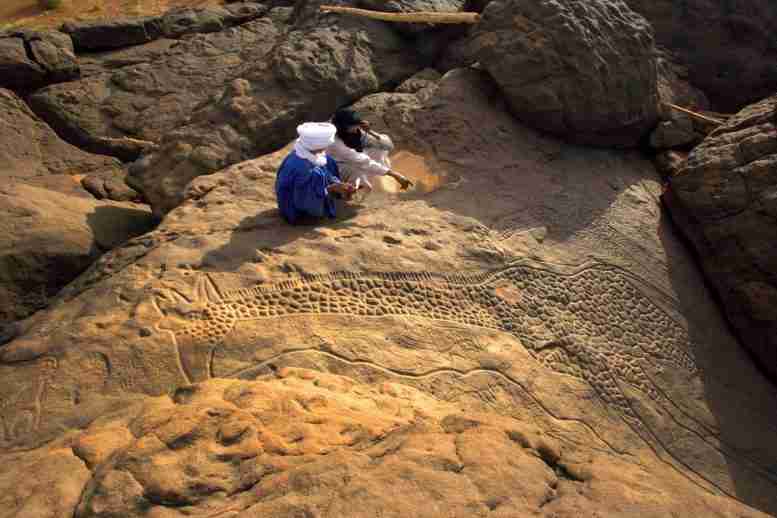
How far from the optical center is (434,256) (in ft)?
12.9

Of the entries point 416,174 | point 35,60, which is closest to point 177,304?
point 416,174

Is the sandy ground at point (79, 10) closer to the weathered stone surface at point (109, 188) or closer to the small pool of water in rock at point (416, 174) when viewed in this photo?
the weathered stone surface at point (109, 188)

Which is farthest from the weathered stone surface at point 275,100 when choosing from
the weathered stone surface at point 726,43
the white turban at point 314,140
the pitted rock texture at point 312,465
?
the weathered stone surface at point 726,43

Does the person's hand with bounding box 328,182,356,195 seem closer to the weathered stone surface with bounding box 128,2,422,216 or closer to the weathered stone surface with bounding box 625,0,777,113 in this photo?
the weathered stone surface with bounding box 128,2,422,216

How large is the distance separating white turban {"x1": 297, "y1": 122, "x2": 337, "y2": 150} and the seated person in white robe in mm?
268

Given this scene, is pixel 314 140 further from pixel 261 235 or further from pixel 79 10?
pixel 79 10

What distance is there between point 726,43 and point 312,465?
6.22 metres

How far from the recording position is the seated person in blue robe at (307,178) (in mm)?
3926

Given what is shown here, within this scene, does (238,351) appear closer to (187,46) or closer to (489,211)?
(489,211)

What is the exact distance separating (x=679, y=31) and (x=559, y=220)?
10.4 feet

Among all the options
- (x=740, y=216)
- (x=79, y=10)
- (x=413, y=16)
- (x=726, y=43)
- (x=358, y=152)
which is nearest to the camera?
(x=358, y=152)

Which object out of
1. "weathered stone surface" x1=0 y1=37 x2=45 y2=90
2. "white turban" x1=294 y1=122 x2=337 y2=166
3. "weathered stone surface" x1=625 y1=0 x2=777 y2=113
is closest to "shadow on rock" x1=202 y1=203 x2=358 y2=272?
"white turban" x1=294 y1=122 x2=337 y2=166

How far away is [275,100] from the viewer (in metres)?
5.36

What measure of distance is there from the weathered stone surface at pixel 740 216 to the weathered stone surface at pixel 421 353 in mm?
174
